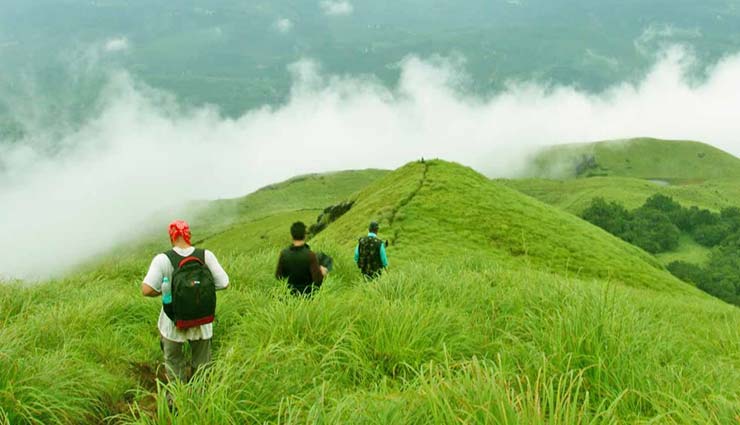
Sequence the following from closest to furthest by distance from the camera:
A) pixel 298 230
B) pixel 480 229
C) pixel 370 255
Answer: pixel 298 230 → pixel 370 255 → pixel 480 229

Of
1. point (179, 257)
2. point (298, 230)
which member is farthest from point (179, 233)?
point (298, 230)

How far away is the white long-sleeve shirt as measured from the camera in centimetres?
700

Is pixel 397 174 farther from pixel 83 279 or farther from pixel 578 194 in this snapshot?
pixel 578 194

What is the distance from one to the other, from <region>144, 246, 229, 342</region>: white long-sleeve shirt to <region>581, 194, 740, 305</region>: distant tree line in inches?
4090

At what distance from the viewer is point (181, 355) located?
751cm

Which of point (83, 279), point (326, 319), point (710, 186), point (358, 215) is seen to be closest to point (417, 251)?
point (358, 215)

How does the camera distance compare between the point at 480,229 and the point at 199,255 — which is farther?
the point at 480,229

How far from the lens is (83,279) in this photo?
15.7m

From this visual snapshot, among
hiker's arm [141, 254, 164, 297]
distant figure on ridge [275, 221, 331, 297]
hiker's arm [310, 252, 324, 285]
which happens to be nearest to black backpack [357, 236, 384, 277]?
distant figure on ridge [275, 221, 331, 297]

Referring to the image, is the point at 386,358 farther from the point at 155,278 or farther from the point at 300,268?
the point at 300,268

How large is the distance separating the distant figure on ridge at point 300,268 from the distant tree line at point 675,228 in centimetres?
10084

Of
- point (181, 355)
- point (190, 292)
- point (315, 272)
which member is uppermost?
point (190, 292)

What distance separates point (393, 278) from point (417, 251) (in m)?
18.3

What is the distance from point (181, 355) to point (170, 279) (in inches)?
50.8
